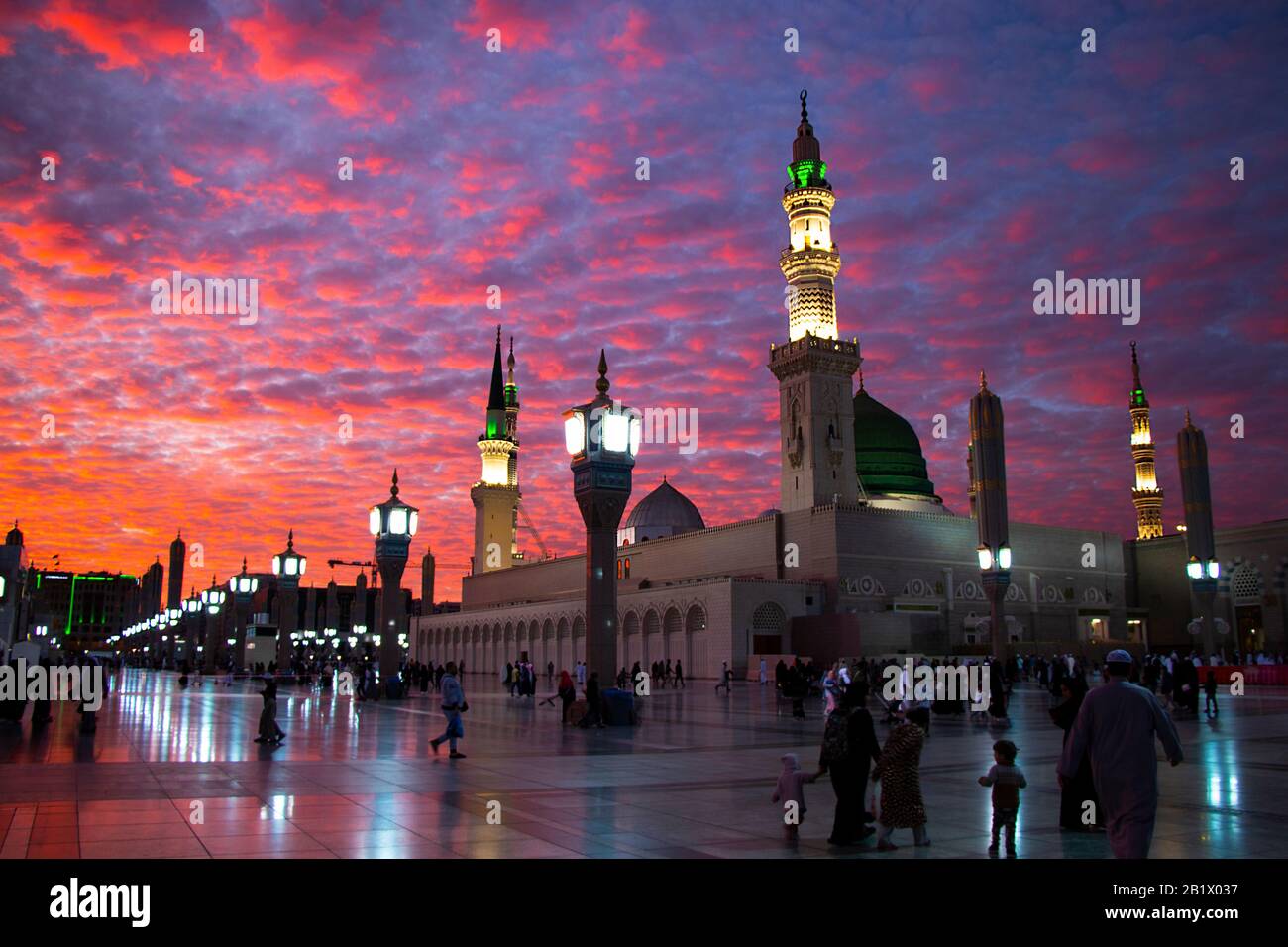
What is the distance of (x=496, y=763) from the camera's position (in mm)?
14484

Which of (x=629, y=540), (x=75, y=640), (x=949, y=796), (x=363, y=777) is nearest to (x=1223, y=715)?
(x=949, y=796)

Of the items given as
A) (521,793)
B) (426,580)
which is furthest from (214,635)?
(521,793)

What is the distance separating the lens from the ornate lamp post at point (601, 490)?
2305 cm

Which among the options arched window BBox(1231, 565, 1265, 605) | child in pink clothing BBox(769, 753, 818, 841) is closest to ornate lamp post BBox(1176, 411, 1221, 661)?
arched window BBox(1231, 565, 1265, 605)

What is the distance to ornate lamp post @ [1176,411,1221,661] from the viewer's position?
181 ft

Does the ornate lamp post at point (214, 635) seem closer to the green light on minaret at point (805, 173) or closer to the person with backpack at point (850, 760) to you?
the green light on minaret at point (805, 173)

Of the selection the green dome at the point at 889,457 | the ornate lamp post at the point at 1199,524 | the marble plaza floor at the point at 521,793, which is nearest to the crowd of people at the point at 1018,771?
the marble plaza floor at the point at 521,793

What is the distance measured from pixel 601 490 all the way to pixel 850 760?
48.5 feet

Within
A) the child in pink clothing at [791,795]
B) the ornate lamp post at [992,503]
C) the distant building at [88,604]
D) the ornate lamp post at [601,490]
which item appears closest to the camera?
the child in pink clothing at [791,795]

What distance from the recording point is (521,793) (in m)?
11.4

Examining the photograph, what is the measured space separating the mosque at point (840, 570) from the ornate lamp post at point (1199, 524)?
4.21 m

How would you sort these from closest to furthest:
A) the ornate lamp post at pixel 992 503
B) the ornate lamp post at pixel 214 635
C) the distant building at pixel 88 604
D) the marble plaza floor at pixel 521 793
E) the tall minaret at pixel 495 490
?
the marble plaza floor at pixel 521 793, the ornate lamp post at pixel 992 503, the ornate lamp post at pixel 214 635, the tall minaret at pixel 495 490, the distant building at pixel 88 604

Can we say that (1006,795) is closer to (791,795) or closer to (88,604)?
(791,795)
